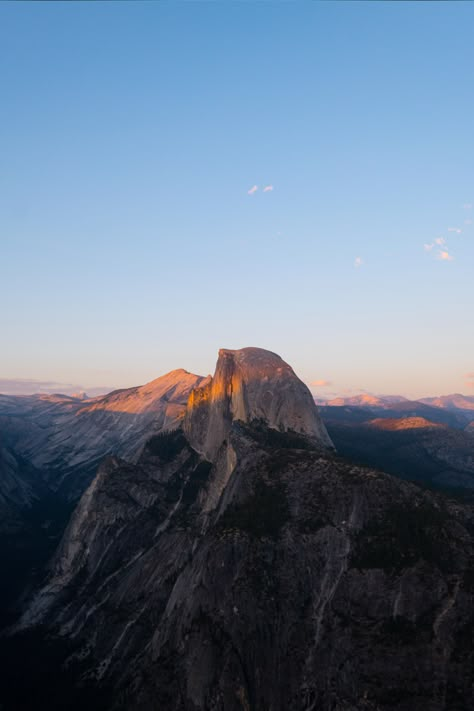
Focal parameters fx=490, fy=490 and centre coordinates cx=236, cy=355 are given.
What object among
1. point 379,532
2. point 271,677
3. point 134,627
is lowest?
point 134,627

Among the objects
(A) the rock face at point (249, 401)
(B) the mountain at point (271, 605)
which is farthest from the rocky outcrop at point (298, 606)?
(A) the rock face at point (249, 401)

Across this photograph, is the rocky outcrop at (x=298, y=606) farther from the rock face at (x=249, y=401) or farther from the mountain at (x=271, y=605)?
the rock face at (x=249, y=401)

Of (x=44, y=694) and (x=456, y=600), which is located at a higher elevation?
(x=456, y=600)

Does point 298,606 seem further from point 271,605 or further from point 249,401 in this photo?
point 249,401

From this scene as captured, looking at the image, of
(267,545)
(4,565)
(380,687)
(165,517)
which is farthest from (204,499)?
(4,565)

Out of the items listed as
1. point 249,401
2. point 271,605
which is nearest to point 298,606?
point 271,605

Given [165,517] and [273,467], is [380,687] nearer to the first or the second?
[273,467]
